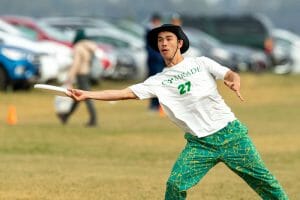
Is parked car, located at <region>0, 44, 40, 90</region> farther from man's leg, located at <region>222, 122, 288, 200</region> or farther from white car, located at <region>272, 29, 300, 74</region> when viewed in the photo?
white car, located at <region>272, 29, 300, 74</region>

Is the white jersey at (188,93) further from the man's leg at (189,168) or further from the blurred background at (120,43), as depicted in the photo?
the blurred background at (120,43)

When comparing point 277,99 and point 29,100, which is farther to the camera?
point 277,99

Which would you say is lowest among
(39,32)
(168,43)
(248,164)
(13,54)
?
(13,54)

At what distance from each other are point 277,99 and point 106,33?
766cm

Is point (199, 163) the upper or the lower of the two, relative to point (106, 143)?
upper

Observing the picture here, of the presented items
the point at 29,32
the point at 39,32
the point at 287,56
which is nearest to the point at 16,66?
the point at 39,32

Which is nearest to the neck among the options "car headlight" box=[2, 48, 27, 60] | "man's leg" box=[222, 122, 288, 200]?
"man's leg" box=[222, 122, 288, 200]

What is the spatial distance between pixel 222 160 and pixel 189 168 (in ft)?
1.04

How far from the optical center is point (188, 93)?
9.88m

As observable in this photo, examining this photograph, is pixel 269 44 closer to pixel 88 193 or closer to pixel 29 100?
pixel 29 100

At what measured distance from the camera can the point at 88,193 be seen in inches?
498

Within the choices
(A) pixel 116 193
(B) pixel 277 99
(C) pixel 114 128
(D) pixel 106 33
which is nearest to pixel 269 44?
(D) pixel 106 33

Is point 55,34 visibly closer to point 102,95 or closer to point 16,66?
point 16,66

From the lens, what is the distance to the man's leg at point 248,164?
9938mm
